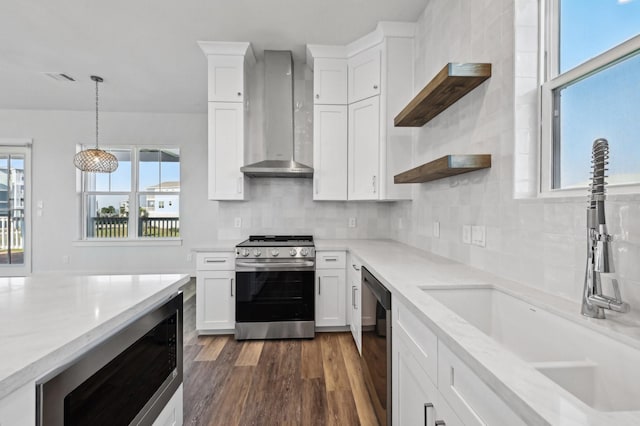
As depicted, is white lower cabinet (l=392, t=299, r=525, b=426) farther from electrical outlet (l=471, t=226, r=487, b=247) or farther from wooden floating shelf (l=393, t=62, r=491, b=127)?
wooden floating shelf (l=393, t=62, r=491, b=127)

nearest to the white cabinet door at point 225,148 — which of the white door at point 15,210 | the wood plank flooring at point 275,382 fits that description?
the wood plank flooring at point 275,382

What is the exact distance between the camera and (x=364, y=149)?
2.91 metres

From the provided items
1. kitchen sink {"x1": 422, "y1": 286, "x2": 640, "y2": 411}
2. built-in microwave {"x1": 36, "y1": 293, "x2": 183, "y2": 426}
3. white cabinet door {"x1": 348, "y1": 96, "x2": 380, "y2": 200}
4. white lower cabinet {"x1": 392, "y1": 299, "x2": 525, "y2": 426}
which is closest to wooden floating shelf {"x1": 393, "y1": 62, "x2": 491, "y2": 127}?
white cabinet door {"x1": 348, "y1": 96, "x2": 380, "y2": 200}

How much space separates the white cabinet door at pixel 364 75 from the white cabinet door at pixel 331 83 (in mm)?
75

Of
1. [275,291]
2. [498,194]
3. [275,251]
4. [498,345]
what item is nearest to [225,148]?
[275,251]

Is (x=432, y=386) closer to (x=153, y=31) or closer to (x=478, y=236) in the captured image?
(x=478, y=236)

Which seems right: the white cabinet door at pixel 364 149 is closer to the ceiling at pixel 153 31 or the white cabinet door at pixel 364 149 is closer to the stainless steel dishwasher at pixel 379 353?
the ceiling at pixel 153 31

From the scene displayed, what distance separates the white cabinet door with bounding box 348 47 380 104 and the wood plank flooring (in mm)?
2383

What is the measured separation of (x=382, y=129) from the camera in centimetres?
278

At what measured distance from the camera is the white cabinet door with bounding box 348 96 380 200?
2838 millimetres

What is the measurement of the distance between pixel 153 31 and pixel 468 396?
350cm

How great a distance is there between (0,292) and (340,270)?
2260mm

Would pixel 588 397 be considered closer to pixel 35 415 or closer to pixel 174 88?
pixel 35 415

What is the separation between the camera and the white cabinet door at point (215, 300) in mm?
2771
